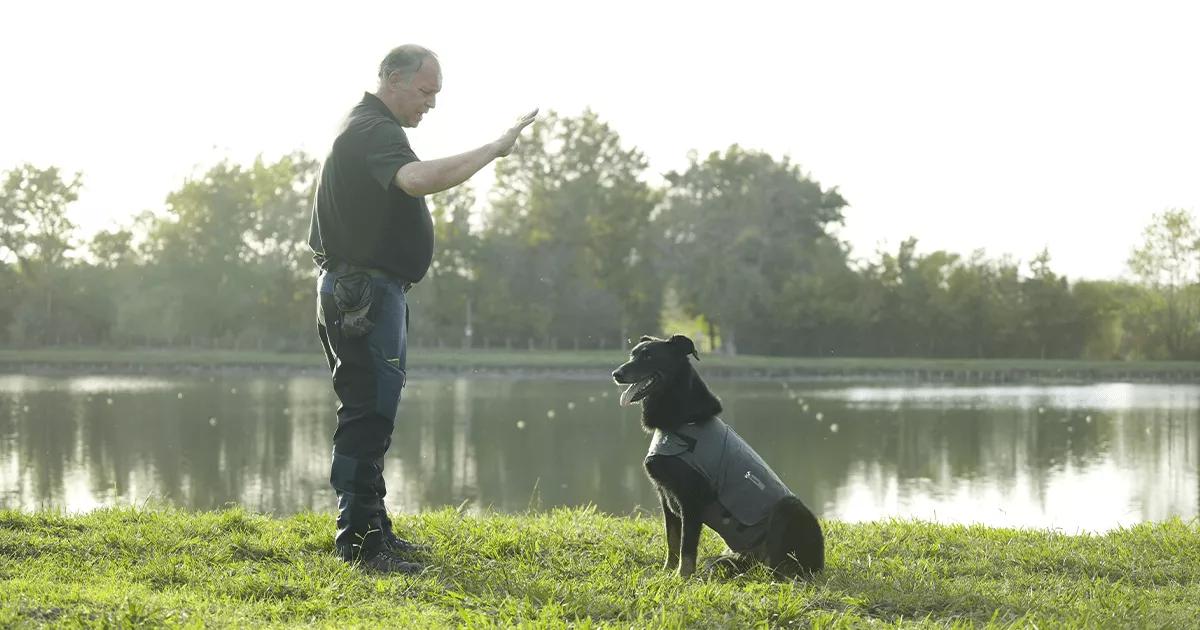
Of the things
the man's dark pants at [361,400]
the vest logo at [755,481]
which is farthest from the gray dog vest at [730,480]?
the man's dark pants at [361,400]

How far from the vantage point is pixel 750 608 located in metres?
3.74

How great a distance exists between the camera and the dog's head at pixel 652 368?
4.62 m

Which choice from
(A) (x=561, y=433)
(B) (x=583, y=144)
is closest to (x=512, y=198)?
(B) (x=583, y=144)

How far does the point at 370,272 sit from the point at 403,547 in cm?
117

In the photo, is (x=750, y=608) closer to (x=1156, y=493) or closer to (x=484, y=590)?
(x=484, y=590)

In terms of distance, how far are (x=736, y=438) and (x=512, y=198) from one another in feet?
154

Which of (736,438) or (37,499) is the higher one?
(736,438)

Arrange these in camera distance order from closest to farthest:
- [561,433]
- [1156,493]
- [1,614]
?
[1,614] < [1156,493] < [561,433]

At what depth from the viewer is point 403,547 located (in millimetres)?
4688

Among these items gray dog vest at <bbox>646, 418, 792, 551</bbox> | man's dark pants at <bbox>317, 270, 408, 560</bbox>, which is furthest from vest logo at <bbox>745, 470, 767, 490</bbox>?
man's dark pants at <bbox>317, 270, 408, 560</bbox>

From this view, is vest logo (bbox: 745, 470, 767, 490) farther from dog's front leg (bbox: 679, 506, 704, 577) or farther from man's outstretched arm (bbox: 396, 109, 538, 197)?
man's outstretched arm (bbox: 396, 109, 538, 197)

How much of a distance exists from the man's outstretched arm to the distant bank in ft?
119

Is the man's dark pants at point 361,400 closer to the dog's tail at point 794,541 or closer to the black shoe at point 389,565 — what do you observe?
the black shoe at point 389,565

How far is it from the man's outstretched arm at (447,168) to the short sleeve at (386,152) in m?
0.05
